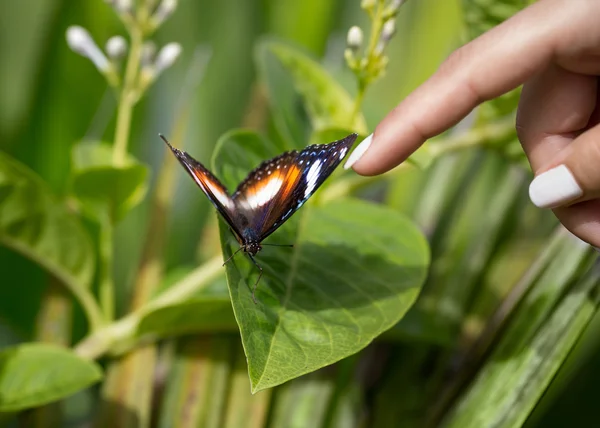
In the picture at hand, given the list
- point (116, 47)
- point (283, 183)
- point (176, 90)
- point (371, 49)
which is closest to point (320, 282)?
point (283, 183)

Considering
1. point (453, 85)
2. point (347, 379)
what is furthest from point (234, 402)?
point (453, 85)

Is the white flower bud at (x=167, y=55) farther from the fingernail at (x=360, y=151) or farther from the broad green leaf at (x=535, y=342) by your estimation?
the broad green leaf at (x=535, y=342)

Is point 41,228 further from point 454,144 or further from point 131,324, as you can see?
point 454,144

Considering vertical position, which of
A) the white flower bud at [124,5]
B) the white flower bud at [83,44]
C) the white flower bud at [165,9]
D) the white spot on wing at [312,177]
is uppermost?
the white flower bud at [83,44]

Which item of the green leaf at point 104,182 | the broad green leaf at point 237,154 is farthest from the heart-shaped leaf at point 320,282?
the green leaf at point 104,182

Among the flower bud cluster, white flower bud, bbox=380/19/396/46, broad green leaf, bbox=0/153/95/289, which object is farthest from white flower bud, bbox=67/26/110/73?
white flower bud, bbox=380/19/396/46
